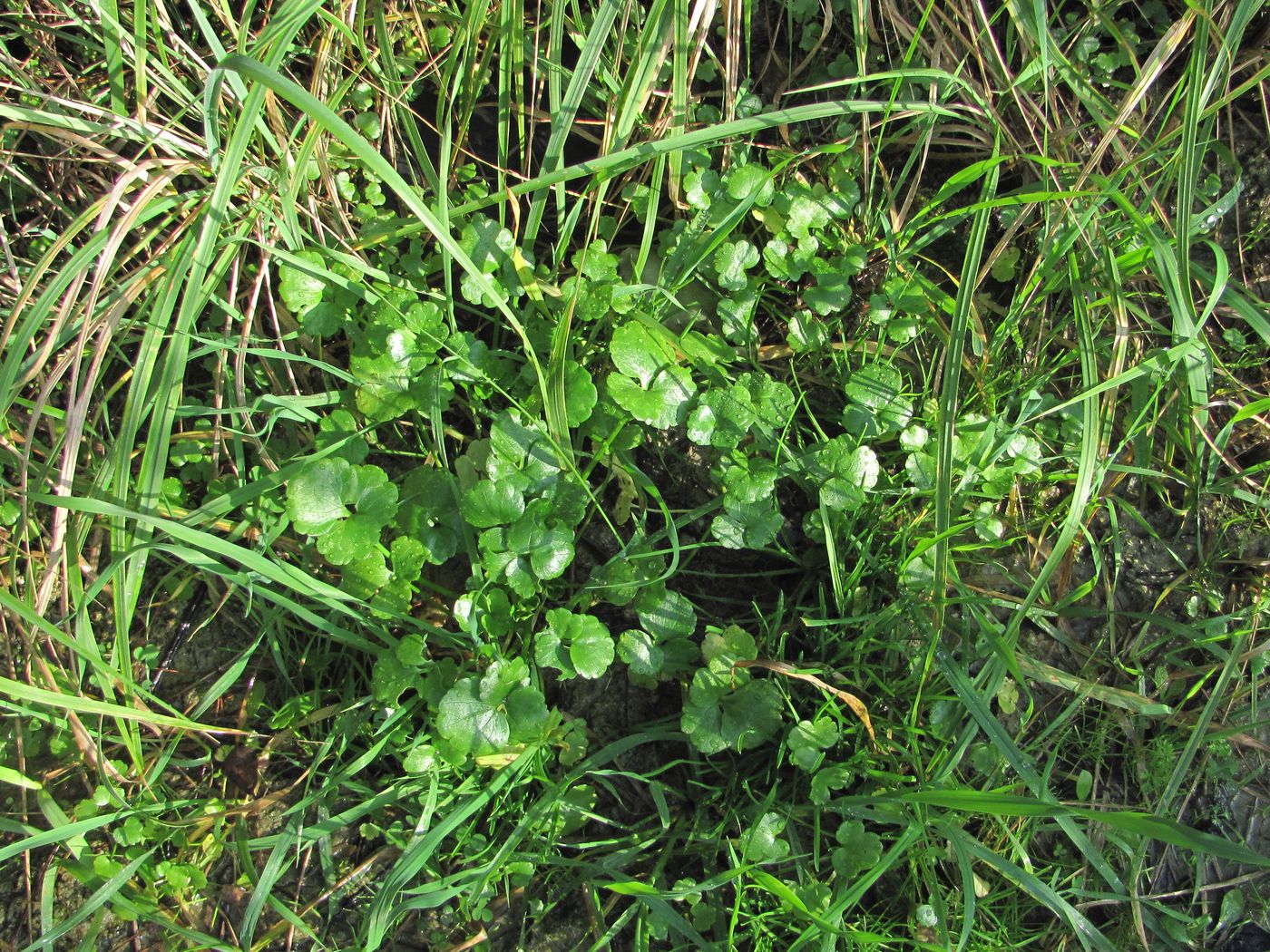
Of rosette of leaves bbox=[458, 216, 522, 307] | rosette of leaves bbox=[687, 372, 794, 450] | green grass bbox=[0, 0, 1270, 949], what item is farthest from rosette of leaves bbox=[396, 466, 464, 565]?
rosette of leaves bbox=[687, 372, 794, 450]

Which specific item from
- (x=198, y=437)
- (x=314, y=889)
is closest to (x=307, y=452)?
(x=198, y=437)

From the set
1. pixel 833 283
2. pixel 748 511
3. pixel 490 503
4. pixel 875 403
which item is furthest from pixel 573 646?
pixel 833 283

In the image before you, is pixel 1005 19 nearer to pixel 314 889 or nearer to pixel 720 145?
pixel 720 145

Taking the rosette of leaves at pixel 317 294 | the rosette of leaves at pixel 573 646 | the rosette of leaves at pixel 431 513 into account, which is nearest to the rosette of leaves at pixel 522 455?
the rosette of leaves at pixel 431 513

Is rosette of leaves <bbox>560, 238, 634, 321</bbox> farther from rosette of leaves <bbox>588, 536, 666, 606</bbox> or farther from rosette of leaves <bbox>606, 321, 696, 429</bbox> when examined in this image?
rosette of leaves <bbox>588, 536, 666, 606</bbox>

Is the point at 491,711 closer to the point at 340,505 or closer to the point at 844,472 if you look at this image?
the point at 340,505

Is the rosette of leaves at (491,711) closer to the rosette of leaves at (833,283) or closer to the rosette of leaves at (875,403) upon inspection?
the rosette of leaves at (875,403)
